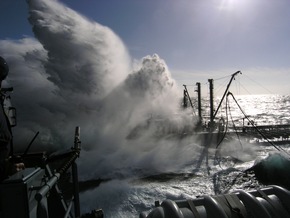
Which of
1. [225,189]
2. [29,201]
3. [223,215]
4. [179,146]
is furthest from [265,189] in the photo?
[179,146]

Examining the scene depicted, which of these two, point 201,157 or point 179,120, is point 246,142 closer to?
point 201,157

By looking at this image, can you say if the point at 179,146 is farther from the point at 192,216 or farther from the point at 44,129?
the point at 192,216

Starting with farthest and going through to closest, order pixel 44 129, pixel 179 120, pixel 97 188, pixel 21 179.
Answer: pixel 179 120 → pixel 44 129 → pixel 97 188 → pixel 21 179

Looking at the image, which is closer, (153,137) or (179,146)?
(179,146)

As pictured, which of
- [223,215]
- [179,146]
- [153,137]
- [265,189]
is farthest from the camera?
[153,137]

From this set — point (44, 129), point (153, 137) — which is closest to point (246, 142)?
point (153, 137)

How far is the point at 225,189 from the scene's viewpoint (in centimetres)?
1475

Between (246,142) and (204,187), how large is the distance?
16946 mm

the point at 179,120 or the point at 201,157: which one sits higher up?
the point at 179,120

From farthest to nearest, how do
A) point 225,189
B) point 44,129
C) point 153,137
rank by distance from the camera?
point 44,129 < point 153,137 < point 225,189

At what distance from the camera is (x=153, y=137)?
111ft

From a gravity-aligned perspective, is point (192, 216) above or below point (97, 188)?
above

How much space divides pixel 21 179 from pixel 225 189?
44.8 ft

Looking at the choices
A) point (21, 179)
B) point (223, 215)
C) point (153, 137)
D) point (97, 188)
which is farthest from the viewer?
point (153, 137)
